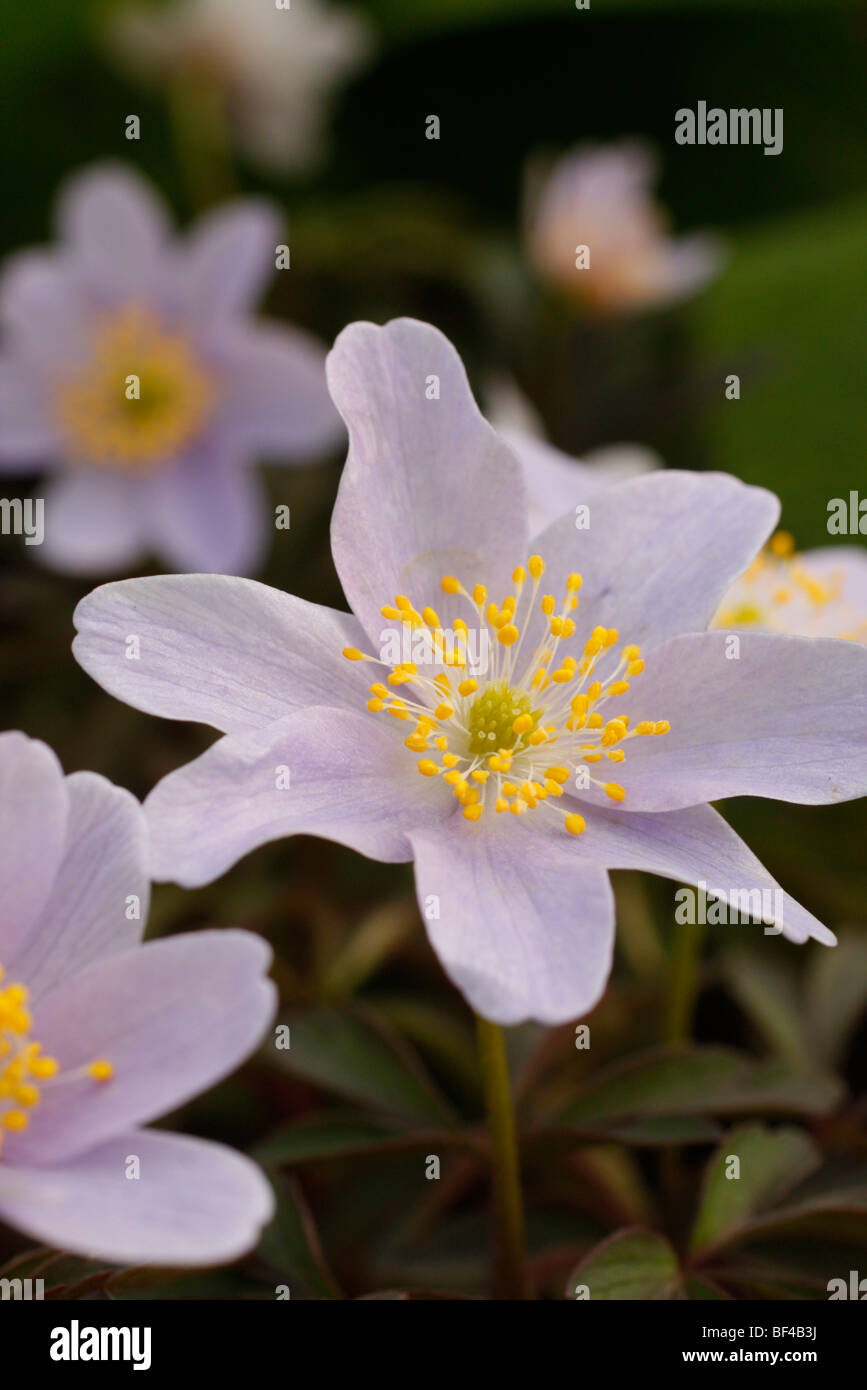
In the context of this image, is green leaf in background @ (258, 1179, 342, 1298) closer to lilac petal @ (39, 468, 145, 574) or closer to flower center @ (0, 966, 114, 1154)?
flower center @ (0, 966, 114, 1154)

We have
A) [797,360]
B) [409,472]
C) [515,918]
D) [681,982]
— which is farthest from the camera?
[797,360]

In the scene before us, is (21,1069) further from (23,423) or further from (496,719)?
(23,423)

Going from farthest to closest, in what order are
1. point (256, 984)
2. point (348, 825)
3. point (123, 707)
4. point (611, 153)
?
point (611, 153) → point (123, 707) → point (348, 825) → point (256, 984)

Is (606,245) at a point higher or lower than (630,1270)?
higher

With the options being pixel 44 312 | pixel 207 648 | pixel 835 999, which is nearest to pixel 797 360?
pixel 44 312

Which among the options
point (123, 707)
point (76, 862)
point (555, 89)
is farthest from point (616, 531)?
point (555, 89)
